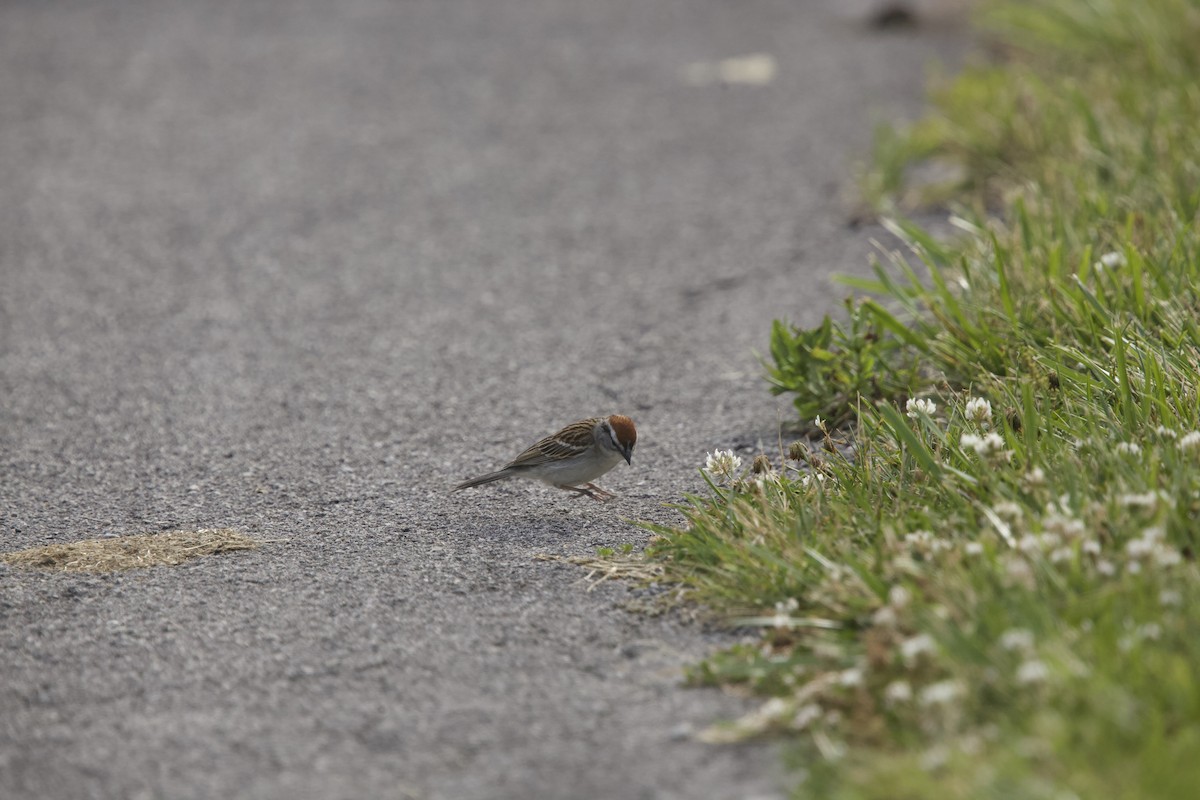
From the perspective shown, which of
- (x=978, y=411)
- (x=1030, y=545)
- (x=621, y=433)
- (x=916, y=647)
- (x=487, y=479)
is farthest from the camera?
(x=487, y=479)

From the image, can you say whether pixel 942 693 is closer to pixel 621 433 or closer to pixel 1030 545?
pixel 1030 545

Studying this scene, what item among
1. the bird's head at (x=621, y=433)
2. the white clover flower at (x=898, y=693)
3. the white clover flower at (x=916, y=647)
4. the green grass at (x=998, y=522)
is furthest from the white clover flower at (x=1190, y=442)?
the bird's head at (x=621, y=433)

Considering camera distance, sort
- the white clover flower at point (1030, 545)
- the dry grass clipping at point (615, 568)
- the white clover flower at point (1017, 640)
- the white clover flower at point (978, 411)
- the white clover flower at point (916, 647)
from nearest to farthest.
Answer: the white clover flower at point (1017, 640) < the white clover flower at point (916, 647) < the white clover flower at point (1030, 545) < the dry grass clipping at point (615, 568) < the white clover flower at point (978, 411)

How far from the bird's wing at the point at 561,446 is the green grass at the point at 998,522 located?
1.64ft

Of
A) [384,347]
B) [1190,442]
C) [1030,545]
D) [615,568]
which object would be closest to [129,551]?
[615,568]

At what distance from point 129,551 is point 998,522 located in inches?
118

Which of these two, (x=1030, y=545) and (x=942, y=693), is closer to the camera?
(x=942, y=693)

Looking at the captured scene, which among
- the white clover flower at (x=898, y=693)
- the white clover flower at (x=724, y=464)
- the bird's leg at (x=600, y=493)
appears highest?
the white clover flower at (x=898, y=693)

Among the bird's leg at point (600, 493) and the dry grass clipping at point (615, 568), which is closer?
the dry grass clipping at point (615, 568)

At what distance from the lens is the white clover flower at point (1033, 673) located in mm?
3129

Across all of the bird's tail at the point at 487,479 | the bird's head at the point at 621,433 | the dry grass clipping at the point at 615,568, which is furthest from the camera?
the bird's tail at the point at 487,479

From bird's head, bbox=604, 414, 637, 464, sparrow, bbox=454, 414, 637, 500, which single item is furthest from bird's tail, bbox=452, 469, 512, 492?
bird's head, bbox=604, 414, 637, 464

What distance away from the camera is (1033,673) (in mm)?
3127

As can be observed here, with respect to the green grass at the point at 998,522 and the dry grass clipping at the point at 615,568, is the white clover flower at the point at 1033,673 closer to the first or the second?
the green grass at the point at 998,522
